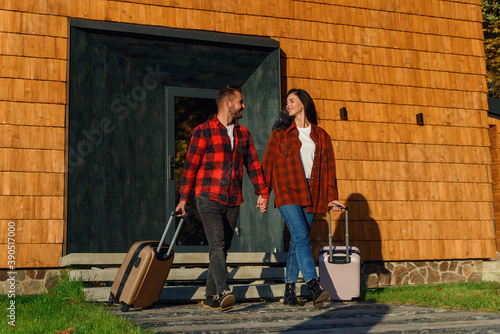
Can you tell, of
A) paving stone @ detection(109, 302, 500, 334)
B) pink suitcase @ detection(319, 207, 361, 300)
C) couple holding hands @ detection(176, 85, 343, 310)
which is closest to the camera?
paving stone @ detection(109, 302, 500, 334)

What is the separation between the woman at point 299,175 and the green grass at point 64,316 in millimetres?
1684

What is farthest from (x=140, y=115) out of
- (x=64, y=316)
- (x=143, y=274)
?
(x=64, y=316)

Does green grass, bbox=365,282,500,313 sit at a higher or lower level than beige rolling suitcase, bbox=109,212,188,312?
lower

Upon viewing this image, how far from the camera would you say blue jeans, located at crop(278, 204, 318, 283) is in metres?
5.09

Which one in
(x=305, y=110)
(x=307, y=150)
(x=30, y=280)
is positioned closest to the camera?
(x=307, y=150)

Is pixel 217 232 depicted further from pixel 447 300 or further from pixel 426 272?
pixel 426 272

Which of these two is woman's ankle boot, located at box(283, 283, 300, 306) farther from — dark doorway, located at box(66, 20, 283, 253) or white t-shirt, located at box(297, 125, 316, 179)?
dark doorway, located at box(66, 20, 283, 253)

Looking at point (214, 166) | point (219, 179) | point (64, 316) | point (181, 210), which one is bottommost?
point (64, 316)

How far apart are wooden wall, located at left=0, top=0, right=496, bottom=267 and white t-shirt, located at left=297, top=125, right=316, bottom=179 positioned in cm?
296

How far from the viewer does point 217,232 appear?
495cm

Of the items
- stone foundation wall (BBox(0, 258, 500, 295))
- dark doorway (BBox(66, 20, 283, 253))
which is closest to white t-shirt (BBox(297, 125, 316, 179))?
dark doorway (BBox(66, 20, 283, 253))

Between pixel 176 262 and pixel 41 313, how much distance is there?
80.0 inches

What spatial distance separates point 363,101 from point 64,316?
5.71m

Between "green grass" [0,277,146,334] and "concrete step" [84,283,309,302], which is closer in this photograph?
"green grass" [0,277,146,334]
